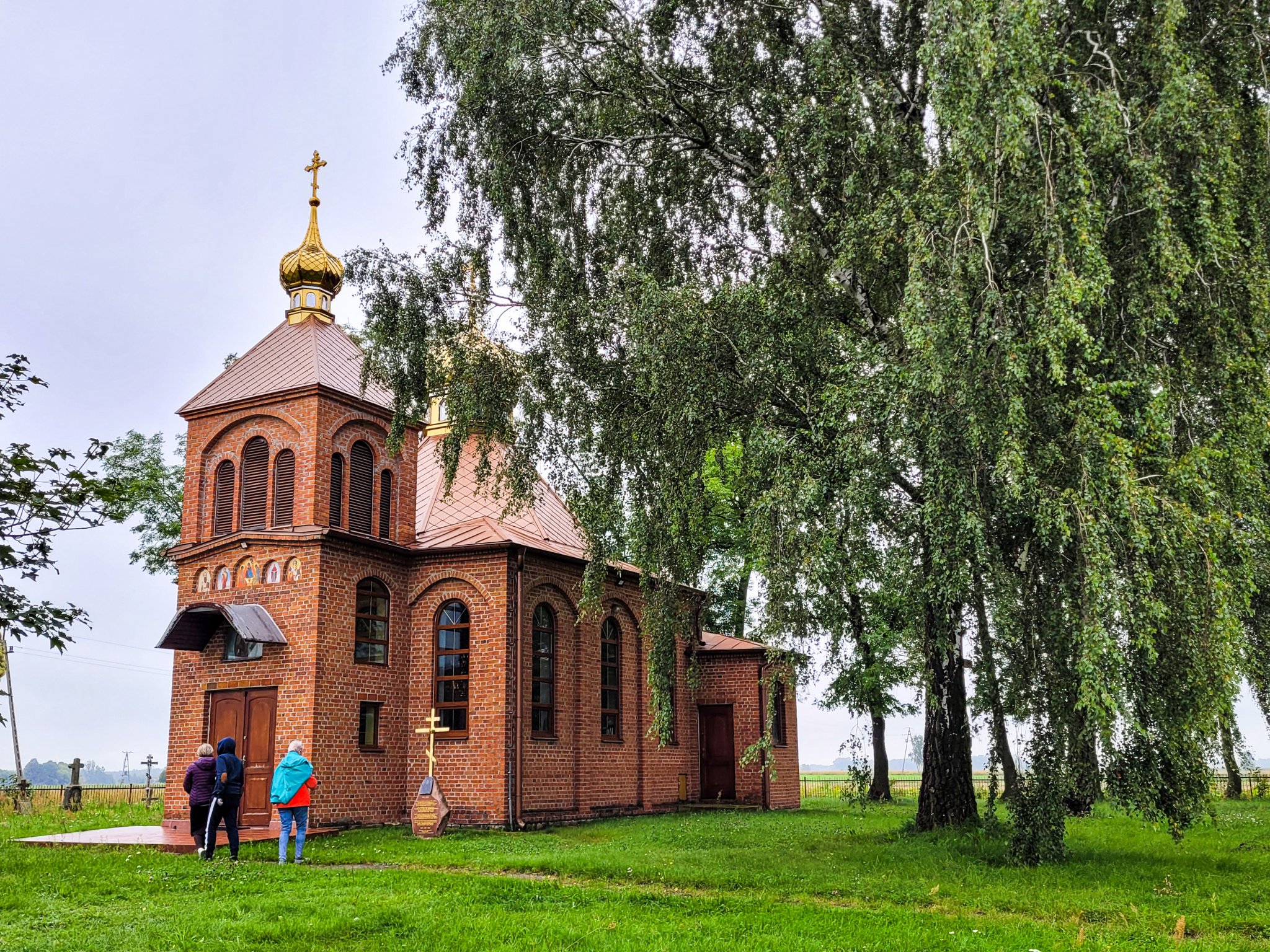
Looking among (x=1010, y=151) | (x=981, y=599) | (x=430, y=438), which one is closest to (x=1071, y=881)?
(x=981, y=599)

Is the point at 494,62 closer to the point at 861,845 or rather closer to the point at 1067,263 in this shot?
the point at 1067,263

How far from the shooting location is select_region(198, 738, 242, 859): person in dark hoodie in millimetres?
13102

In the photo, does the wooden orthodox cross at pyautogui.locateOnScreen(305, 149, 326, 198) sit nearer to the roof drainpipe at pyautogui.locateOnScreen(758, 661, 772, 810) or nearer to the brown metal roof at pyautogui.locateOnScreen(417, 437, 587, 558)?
the brown metal roof at pyautogui.locateOnScreen(417, 437, 587, 558)

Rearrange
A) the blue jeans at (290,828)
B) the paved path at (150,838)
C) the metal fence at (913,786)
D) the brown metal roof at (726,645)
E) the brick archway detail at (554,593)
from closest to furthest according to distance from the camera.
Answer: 1. the blue jeans at (290,828)
2. the paved path at (150,838)
3. the brick archway detail at (554,593)
4. the brown metal roof at (726,645)
5. the metal fence at (913,786)

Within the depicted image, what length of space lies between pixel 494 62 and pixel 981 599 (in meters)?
9.19

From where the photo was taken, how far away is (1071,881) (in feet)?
36.2

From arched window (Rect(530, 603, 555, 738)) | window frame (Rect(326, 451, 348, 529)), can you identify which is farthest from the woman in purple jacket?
arched window (Rect(530, 603, 555, 738))

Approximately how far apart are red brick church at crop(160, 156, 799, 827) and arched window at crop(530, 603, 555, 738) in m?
0.04

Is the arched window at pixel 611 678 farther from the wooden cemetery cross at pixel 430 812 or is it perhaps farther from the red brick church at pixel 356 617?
the wooden cemetery cross at pixel 430 812

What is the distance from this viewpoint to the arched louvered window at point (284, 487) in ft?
59.9

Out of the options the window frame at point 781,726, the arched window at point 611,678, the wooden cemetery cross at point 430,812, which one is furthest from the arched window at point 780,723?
the wooden cemetery cross at point 430,812

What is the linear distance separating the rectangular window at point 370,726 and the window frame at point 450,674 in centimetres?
102

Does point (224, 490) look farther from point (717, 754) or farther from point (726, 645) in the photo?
point (717, 754)

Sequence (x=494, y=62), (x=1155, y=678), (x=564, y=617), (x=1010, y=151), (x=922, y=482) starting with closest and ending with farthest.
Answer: (x=1010, y=151) < (x=1155, y=678) < (x=922, y=482) < (x=494, y=62) < (x=564, y=617)
